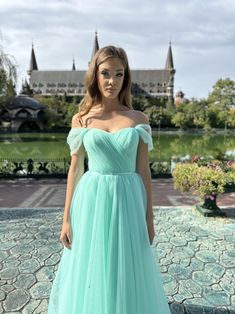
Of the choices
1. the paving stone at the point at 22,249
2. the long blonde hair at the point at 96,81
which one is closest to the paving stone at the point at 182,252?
the paving stone at the point at 22,249

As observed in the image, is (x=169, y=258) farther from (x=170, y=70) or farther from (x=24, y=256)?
(x=170, y=70)

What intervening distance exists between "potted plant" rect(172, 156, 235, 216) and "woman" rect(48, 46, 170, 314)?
164 inches

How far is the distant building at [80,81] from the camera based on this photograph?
290 feet

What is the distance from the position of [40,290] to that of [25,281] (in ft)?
0.96

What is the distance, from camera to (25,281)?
3584mm

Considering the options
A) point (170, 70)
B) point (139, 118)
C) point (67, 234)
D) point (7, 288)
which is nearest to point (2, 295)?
point (7, 288)

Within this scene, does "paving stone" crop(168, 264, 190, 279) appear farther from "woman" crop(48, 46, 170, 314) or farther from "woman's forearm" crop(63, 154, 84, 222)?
"woman's forearm" crop(63, 154, 84, 222)

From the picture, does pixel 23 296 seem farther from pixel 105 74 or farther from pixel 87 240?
pixel 105 74

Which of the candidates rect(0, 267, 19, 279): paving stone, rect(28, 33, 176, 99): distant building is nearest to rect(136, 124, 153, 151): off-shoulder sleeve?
rect(0, 267, 19, 279): paving stone

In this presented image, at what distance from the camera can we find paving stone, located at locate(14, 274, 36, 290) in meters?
3.47

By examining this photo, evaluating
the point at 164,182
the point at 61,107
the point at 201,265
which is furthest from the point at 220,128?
the point at 201,265

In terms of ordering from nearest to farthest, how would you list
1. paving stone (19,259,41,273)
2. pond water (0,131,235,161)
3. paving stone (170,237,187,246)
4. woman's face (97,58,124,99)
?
woman's face (97,58,124,99) < paving stone (19,259,41,273) < paving stone (170,237,187,246) < pond water (0,131,235,161)

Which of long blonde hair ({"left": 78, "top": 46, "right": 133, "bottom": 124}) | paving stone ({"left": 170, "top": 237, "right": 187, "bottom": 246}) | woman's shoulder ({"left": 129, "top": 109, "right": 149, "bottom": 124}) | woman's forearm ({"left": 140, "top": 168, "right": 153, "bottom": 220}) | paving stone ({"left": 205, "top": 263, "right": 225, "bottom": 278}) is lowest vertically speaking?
paving stone ({"left": 205, "top": 263, "right": 225, "bottom": 278})

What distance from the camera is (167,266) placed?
4.00 metres
